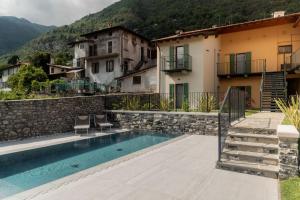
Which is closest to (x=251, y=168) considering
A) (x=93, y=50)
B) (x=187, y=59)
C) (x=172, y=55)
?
Answer: (x=187, y=59)

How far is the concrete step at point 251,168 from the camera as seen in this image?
555 centimetres

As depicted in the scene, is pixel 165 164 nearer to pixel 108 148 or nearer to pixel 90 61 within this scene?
pixel 108 148

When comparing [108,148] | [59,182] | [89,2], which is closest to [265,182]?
[59,182]

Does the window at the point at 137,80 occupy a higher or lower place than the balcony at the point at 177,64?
lower

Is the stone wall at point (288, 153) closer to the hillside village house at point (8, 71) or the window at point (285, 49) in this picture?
the window at point (285, 49)

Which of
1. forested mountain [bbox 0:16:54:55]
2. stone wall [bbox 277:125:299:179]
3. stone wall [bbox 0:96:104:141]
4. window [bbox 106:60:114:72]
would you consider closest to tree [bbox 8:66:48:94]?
window [bbox 106:60:114:72]

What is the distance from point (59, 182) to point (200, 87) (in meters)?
15.6

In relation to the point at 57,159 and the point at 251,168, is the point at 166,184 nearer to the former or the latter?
the point at 251,168

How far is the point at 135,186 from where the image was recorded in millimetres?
5031

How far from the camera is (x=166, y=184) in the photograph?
5141 millimetres

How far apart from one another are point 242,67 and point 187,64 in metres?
4.33

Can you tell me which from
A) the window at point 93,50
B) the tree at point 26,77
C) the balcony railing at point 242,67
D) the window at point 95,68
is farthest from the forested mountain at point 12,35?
the balcony railing at point 242,67

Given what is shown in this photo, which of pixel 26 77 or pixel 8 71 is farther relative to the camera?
pixel 8 71

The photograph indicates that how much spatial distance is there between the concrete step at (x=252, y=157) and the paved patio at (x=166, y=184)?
528 mm
